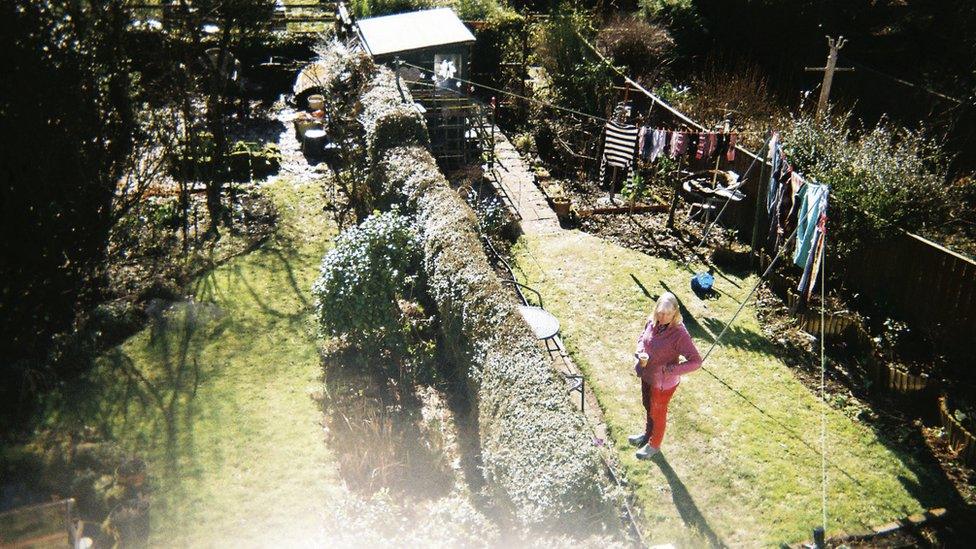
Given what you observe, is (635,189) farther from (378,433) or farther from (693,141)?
(378,433)

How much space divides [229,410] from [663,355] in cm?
512

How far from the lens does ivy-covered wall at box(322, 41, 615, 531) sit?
5371 mm

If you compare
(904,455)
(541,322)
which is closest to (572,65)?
(541,322)

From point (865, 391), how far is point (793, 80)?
477 inches

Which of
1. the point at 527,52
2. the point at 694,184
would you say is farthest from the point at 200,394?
the point at 527,52

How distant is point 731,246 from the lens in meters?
11.8

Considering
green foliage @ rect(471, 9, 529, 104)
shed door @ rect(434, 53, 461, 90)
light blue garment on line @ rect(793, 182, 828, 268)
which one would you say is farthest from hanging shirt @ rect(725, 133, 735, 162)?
green foliage @ rect(471, 9, 529, 104)

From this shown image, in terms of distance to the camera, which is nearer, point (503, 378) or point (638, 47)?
point (503, 378)

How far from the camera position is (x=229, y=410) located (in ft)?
27.0

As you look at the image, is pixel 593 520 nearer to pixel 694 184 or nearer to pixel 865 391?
pixel 865 391

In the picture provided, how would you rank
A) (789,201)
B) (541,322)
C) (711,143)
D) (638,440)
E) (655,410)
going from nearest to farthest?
1. (655,410)
2. (638,440)
3. (541,322)
4. (789,201)
5. (711,143)

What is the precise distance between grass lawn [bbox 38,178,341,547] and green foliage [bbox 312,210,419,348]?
1.00m

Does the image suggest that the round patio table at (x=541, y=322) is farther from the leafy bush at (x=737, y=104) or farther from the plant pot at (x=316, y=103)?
the plant pot at (x=316, y=103)

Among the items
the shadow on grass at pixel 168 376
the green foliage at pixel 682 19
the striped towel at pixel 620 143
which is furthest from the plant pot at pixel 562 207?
the green foliage at pixel 682 19
